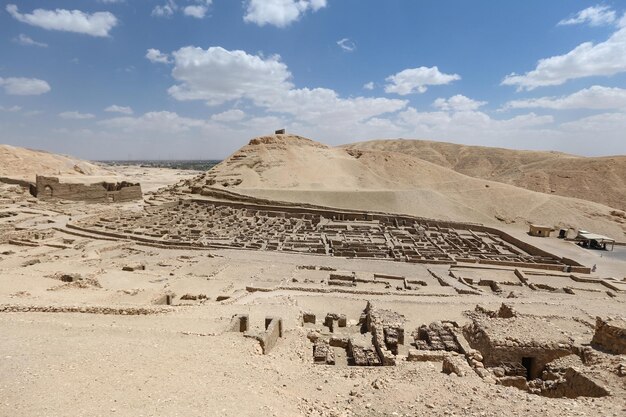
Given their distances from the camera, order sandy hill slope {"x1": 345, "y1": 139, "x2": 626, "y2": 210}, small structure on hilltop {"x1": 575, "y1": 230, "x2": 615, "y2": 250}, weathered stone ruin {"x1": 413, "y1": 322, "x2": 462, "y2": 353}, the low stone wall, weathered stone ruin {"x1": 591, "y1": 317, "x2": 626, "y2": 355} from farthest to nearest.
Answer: sandy hill slope {"x1": 345, "y1": 139, "x2": 626, "y2": 210} < small structure on hilltop {"x1": 575, "y1": 230, "x2": 615, "y2": 250} < the low stone wall < weathered stone ruin {"x1": 413, "y1": 322, "x2": 462, "y2": 353} < weathered stone ruin {"x1": 591, "y1": 317, "x2": 626, "y2": 355}

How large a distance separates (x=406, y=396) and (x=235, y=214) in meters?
36.3

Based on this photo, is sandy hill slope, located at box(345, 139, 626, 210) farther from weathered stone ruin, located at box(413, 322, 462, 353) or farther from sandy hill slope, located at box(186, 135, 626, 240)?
weathered stone ruin, located at box(413, 322, 462, 353)

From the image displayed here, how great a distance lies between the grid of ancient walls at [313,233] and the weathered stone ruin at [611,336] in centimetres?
1642

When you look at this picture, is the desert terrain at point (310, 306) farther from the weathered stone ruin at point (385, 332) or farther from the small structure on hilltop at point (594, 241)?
the small structure on hilltop at point (594, 241)

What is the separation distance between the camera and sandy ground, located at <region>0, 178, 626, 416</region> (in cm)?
634

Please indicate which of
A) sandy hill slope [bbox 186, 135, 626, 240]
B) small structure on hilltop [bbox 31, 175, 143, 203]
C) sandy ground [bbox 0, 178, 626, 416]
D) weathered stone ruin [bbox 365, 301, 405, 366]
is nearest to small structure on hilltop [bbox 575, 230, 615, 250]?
sandy hill slope [bbox 186, 135, 626, 240]

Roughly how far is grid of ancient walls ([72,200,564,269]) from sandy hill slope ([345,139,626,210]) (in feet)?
92.7

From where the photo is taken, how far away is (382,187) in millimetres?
53000

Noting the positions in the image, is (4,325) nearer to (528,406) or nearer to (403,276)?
(528,406)

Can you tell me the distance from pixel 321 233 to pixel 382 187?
21.0 metres

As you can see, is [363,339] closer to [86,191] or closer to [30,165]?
[86,191]

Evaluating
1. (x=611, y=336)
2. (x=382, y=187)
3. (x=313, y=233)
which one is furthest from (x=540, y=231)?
(x=611, y=336)

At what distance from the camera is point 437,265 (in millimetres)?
25906

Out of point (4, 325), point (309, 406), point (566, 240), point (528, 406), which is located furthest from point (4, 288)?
point (566, 240)
